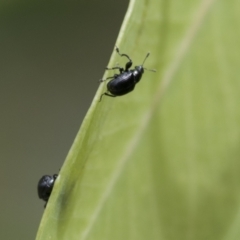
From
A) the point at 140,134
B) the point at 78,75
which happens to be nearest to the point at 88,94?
the point at 78,75

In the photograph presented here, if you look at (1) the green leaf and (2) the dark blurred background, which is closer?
(1) the green leaf

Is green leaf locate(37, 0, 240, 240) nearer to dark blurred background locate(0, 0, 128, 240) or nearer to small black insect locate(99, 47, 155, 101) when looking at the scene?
small black insect locate(99, 47, 155, 101)

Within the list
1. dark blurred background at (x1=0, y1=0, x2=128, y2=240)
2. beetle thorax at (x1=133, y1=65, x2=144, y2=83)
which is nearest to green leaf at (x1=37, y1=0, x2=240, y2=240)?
beetle thorax at (x1=133, y1=65, x2=144, y2=83)

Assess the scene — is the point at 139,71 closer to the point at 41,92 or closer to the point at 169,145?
the point at 169,145

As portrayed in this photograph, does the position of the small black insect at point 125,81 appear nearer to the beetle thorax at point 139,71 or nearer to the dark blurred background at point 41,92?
the beetle thorax at point 139,71

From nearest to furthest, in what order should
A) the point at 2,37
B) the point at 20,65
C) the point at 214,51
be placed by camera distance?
the point at 214,51
the point at 2,37
the point at 20,65

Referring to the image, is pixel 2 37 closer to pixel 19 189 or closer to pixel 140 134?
pixel 19 189

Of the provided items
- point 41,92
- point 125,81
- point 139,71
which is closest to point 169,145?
point 139,71

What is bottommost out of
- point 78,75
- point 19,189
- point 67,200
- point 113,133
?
point 19,189
